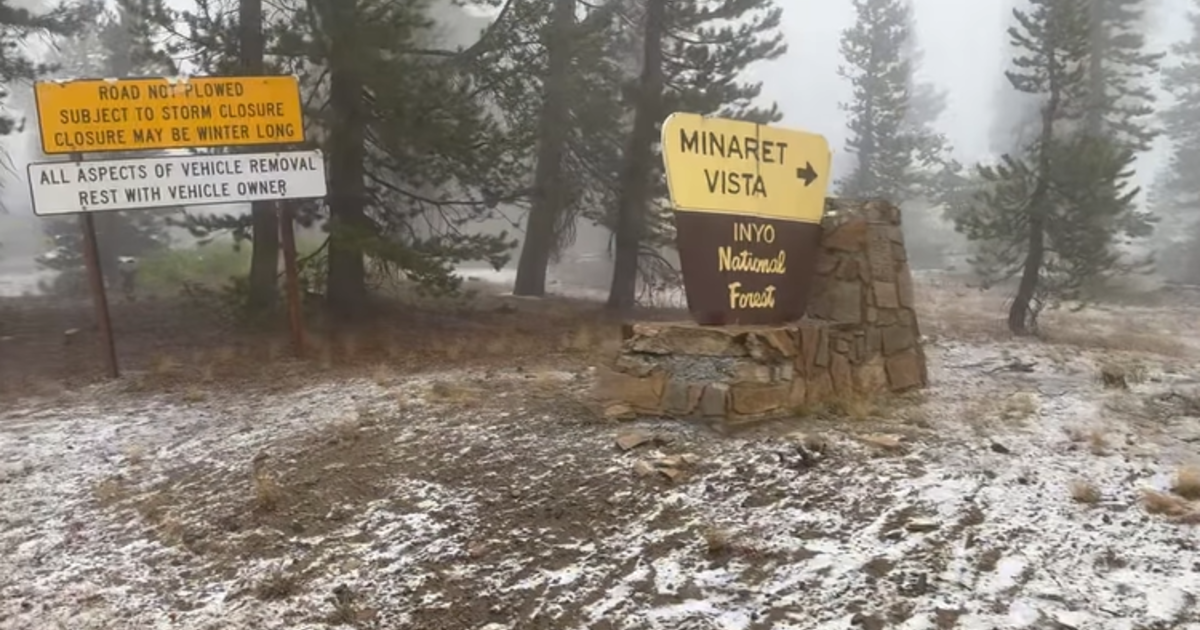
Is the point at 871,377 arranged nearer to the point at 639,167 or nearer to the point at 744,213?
the point at 744,213

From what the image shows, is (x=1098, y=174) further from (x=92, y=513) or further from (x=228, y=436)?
(x=92, y=513)

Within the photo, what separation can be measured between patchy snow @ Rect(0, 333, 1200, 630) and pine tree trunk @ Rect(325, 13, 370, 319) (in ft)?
17.3

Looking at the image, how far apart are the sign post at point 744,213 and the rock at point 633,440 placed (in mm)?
1104

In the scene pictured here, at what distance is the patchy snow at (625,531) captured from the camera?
14.0 ft

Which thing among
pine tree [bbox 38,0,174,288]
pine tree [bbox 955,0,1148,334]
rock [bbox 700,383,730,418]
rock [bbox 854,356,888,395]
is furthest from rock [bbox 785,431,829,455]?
pine tree [bbox 38,0,174,288]

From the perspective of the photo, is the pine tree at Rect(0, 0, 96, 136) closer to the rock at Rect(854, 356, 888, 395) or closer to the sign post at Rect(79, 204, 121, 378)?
the sign post at Rect(79, 204, 121, 378)

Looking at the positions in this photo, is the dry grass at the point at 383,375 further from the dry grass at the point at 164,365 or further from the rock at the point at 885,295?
the rock at the point at 885,295

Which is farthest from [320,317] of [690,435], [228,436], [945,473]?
[945,473]

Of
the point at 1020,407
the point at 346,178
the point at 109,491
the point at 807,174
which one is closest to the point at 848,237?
the point at 807,174

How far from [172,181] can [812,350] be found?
7280 millimetres

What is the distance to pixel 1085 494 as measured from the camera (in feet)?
16.9

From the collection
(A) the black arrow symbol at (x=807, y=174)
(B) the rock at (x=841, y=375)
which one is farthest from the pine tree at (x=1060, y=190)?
(A) the black arrow symbol at (x=807, y=174)

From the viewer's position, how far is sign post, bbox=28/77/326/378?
387 inches

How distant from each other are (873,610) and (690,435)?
7.90 feet
